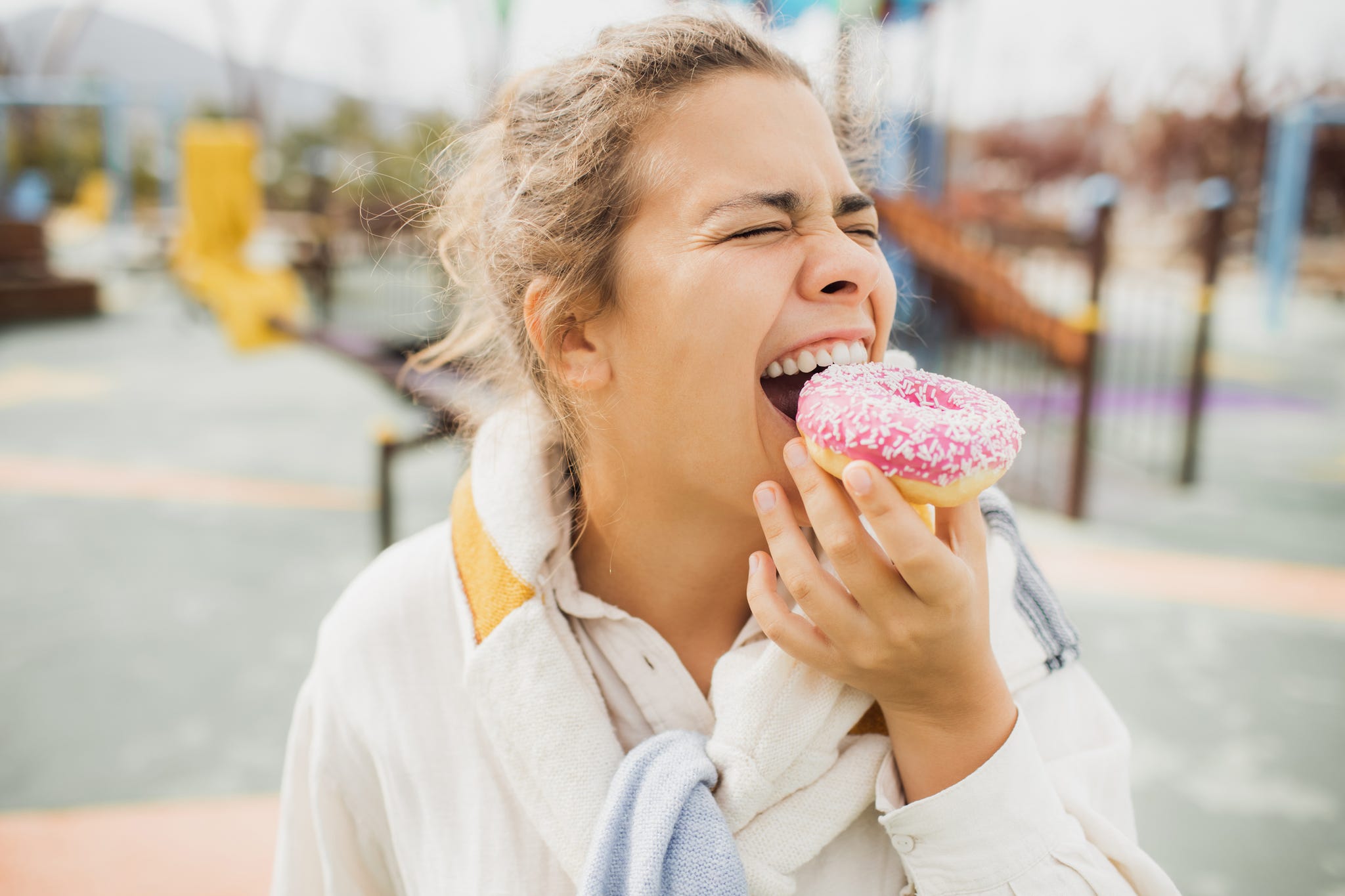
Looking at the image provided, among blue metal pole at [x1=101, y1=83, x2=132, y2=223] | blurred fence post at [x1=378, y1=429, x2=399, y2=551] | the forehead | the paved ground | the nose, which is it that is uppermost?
blue metal pole at [x1=101, y1=83, x2=132, y2=223]

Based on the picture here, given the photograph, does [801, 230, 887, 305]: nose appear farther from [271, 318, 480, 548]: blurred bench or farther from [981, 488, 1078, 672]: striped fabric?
[271, 318, 480, 548]: blurred bench

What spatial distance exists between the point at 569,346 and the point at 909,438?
1.78 feet

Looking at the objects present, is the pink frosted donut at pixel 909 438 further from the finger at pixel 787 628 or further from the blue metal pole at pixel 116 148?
the blue metal pole at pixel 116 148

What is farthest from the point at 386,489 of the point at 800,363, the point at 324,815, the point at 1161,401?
the point at 1161,401

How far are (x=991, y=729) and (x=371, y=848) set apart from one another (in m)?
0.96

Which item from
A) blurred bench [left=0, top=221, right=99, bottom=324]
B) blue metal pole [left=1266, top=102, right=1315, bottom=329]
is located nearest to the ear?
blurred bench [left=0, top=221, right=99, bottom=324]

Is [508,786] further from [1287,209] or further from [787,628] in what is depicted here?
[1287,209]

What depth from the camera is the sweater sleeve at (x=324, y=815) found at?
1401 mm

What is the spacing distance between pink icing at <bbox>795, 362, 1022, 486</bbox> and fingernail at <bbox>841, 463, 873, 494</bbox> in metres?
0.10

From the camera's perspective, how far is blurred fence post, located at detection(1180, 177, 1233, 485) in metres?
5.75

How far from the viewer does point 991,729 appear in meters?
1.11

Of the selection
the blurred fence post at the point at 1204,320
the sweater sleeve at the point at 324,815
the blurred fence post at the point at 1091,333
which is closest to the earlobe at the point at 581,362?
the sweater sleeve at the point at 324,815

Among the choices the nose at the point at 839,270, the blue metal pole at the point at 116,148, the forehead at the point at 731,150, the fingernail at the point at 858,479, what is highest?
the blue metal pole at the point at 116,148

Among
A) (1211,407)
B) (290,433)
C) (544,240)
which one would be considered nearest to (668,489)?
(544,240)
